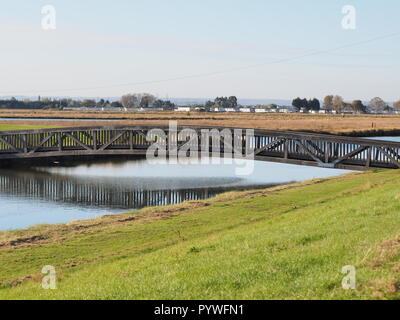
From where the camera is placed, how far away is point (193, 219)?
25.0 metres

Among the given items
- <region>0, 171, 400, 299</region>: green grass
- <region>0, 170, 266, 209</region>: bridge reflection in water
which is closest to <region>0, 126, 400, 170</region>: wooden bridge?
<region>0, 170, 266, 209</region>: bridge reflection in water

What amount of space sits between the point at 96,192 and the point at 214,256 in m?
26.7

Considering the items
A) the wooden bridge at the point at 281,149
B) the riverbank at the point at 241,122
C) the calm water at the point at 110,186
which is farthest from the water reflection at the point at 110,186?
the riverbank at the point at 241,122

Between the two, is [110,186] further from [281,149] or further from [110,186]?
[281,149]

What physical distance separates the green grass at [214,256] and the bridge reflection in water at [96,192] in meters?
9.50

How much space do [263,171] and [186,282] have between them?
3954 cm

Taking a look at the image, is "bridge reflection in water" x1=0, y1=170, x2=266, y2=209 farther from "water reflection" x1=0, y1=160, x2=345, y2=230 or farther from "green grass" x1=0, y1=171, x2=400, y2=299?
"green grass" x1=0, y1=171, x2=400, y2=299

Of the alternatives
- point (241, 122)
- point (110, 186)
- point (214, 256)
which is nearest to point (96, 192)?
point (110, 186)

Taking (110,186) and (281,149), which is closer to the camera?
(110,186)

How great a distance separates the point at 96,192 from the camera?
39.8m

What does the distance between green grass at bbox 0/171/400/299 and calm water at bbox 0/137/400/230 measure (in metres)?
7.04

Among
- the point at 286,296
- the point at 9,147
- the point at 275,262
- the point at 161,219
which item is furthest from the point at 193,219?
the point at 9,147

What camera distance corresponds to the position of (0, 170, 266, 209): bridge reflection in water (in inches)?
1421

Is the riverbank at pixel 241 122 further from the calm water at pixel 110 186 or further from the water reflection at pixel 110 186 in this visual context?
the calm water at pixel 110 186
